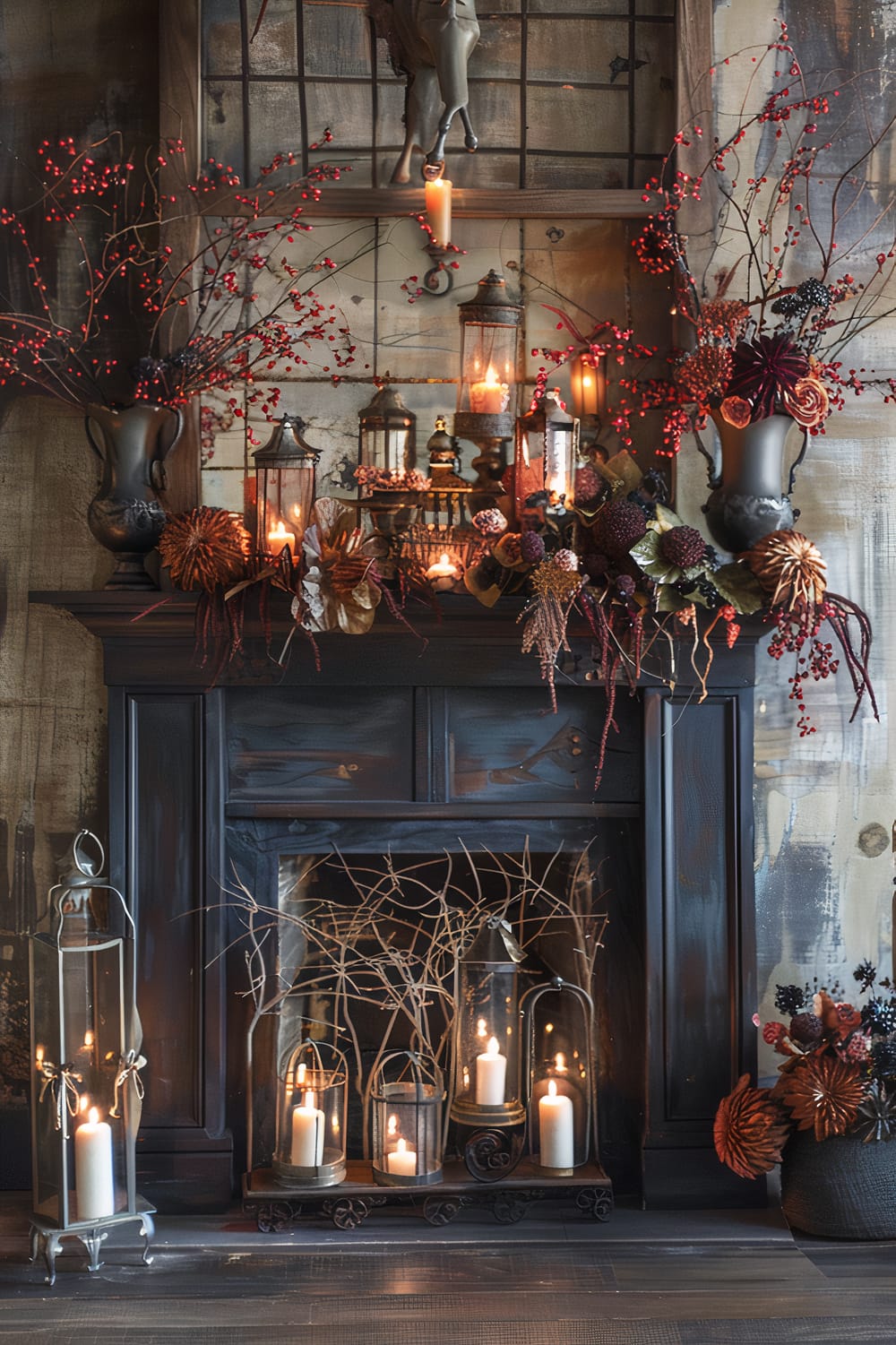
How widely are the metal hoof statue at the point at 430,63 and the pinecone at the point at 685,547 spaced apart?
959 mm

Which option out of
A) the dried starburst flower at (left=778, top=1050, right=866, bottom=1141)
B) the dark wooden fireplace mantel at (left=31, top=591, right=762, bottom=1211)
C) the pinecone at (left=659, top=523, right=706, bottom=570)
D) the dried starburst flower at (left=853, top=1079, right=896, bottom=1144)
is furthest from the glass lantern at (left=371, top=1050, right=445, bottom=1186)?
the pinecone at (left=659, top=523, right=706, bottom=570)

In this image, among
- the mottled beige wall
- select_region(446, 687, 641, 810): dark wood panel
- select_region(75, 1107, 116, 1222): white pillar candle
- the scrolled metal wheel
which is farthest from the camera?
the mottled beige wall

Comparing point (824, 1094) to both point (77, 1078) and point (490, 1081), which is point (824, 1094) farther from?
point (77, 1078)

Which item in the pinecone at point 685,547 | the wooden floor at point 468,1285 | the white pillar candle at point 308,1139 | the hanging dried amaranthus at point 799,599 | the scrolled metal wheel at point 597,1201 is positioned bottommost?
the wooden floor at point 468,1285

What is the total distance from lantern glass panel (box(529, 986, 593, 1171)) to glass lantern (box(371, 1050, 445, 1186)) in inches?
9.4

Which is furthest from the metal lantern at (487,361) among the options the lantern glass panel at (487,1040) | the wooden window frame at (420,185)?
the lantern glass panel at (487,1040)

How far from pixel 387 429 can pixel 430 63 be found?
32.2 inches

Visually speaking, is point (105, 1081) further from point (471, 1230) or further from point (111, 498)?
point (111, 498)

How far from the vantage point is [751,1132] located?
272cm

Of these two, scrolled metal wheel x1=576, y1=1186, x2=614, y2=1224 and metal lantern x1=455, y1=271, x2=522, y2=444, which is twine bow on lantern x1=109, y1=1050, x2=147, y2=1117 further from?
metal lantern x1=455, y1=271, x2=522, y2=444

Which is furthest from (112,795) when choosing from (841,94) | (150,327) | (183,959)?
(841,94)

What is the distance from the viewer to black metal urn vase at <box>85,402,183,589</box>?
2.80 meters

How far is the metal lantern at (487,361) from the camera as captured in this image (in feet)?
9.04

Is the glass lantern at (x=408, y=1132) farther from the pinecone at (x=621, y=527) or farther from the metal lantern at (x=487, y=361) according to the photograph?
the metal lantern at (x=487, y=361)
